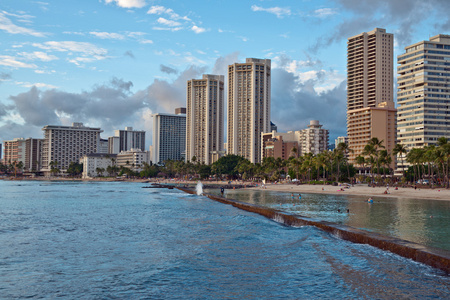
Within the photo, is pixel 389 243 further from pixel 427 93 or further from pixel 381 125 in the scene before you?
pixel 381 125

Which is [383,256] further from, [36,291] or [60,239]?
[60,239]

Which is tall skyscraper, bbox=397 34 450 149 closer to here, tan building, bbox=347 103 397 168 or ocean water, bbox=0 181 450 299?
tan building, bbox=347 103 397 168

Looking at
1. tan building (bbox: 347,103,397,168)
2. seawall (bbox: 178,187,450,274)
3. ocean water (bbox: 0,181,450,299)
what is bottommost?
ocean water (bbox: 0,181,450,299)

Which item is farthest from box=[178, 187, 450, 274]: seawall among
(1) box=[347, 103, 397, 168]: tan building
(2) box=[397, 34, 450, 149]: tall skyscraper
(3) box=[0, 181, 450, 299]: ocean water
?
(1) box=[347, 103, 397, 168]: tan building

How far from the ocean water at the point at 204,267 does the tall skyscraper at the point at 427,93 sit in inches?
6027

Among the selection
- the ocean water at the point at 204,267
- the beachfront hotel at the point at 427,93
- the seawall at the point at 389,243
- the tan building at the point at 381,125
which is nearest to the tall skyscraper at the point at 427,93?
→ the beachfront hotel at the point at 427,93

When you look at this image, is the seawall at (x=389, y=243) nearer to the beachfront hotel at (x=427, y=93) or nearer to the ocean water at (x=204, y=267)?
the ocean water at (x=204, y=267)

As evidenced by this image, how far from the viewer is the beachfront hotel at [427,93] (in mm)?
165250

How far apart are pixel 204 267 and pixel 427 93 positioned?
171m

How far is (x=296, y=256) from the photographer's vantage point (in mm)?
23938

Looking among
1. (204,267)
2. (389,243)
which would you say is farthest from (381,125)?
(204,267)

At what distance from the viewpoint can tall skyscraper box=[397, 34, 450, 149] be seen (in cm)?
16527

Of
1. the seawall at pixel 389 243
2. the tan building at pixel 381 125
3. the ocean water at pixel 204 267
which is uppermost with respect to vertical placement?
the tan building at pixel 381 125

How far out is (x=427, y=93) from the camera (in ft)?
543
